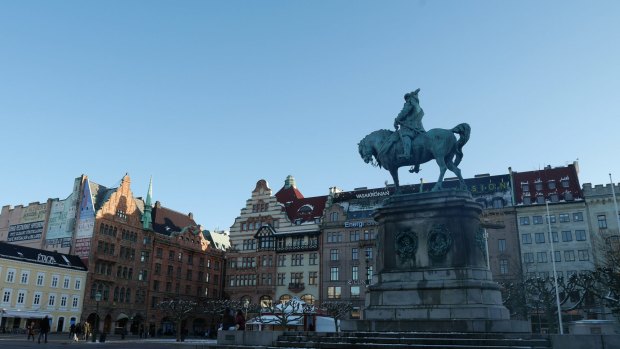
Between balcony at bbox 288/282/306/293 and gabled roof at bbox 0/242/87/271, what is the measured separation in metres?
25.8

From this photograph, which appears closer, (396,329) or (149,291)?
(396,329)

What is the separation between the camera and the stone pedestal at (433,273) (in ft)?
59.5

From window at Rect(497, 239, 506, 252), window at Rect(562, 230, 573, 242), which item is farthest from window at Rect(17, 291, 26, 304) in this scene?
window at Rect(562, 230, 573, 242)

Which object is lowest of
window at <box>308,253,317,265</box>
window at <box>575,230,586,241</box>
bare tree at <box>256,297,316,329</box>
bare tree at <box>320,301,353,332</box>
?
bare tree at <box>256,297,316,329</box>

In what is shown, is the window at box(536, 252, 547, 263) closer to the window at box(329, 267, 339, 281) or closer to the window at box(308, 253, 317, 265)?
the window at box(329, 267, 339, 281)

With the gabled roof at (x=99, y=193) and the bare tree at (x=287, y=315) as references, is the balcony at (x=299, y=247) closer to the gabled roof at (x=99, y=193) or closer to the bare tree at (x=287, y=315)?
Result: the gabled roof at (x=99, y=193)

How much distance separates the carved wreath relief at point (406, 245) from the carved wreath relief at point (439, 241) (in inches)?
24.3

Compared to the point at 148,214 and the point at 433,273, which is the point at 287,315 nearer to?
the point at 433,273

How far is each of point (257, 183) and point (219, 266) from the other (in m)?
21.0

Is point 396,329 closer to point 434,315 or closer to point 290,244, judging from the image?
point 434,315

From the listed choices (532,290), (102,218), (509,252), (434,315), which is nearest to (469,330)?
(434,315)

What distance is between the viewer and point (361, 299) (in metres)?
63.4

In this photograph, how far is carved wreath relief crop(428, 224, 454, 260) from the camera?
1962 cm

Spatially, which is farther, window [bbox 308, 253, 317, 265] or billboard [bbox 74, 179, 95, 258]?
window [bbox 308, 253, 317, 265]
